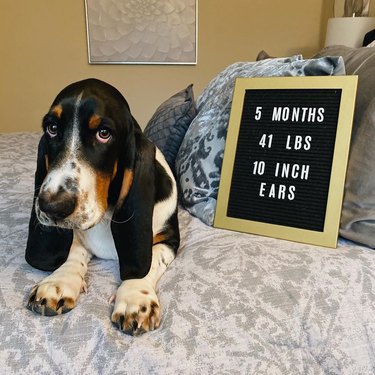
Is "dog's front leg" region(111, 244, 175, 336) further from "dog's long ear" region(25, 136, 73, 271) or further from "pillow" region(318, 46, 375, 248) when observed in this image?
"pillow" region(318, 46, 375, 248)

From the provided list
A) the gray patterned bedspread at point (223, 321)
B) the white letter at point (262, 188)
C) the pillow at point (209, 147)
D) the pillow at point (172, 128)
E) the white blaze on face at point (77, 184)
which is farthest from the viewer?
the pillow at point (172, 128)

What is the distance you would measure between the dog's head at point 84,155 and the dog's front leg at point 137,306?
0.19 metres

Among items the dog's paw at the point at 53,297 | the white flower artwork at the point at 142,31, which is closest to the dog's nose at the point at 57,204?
the dog's paw at the point at 53,297

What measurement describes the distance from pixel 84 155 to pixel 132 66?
3272 mm

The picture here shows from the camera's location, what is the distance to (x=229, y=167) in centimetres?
151

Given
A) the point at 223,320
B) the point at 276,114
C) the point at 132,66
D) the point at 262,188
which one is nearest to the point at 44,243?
the point at 223,320

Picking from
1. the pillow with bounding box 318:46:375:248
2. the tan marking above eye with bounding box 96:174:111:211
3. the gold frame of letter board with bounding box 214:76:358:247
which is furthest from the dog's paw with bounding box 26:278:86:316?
the pillow with bounding box 318:46:375:248

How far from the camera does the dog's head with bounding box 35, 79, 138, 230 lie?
96 centimetres

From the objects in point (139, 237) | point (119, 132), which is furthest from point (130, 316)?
point (119, 132)

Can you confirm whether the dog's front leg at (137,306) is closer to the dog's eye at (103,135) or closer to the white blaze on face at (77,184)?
the white blaze on face at (77,184)

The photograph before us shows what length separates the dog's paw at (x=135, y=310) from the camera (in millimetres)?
921

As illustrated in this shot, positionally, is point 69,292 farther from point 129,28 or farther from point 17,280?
point 129,28

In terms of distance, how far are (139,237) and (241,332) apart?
1.21ft

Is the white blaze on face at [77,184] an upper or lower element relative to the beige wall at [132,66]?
lower
